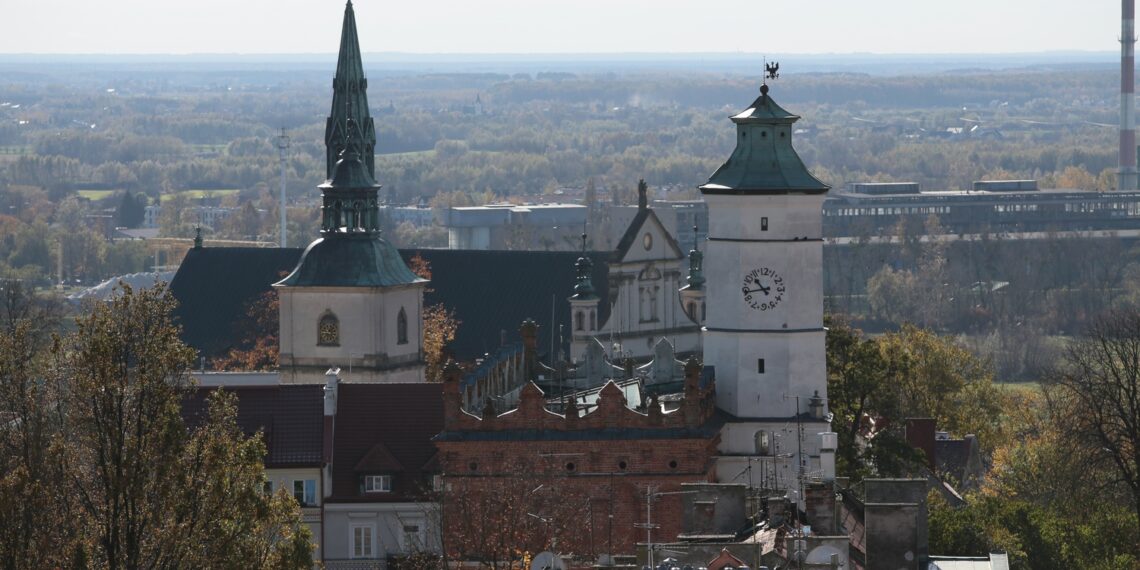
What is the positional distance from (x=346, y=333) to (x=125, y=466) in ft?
134

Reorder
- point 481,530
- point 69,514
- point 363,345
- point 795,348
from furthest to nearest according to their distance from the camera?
Answer: point 363,345 → point 795,348 → point 481,530 → point 69,514

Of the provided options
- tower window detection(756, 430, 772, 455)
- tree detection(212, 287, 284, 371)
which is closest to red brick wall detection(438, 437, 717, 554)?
tower window detection(756, 430, 772, 455)

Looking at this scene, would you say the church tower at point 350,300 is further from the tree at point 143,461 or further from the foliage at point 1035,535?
the tree at point 143,461

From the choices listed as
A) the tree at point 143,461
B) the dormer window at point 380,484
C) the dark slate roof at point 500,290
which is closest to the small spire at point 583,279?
the dark slate roof at point 500,290

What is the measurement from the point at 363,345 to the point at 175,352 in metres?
39.5

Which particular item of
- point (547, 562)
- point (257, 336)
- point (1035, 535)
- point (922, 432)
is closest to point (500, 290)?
point (257, 336)

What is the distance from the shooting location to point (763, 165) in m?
64.1

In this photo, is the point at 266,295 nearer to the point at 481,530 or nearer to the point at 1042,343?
the point at 481,530

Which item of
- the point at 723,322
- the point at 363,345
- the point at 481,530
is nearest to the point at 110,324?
the point at 481,530

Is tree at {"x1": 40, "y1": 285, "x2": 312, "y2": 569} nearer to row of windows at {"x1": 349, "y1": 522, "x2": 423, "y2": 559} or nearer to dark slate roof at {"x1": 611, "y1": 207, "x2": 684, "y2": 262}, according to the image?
row of windows at {"x1": 349, "y1": 522, "x2": 423, "y2": 559}

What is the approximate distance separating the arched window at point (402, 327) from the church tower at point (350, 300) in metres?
0.03

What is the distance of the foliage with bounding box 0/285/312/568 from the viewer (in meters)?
40.9

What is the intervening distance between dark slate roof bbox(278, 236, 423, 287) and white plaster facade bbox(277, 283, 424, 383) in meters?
0.20

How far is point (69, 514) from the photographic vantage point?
41.1m
